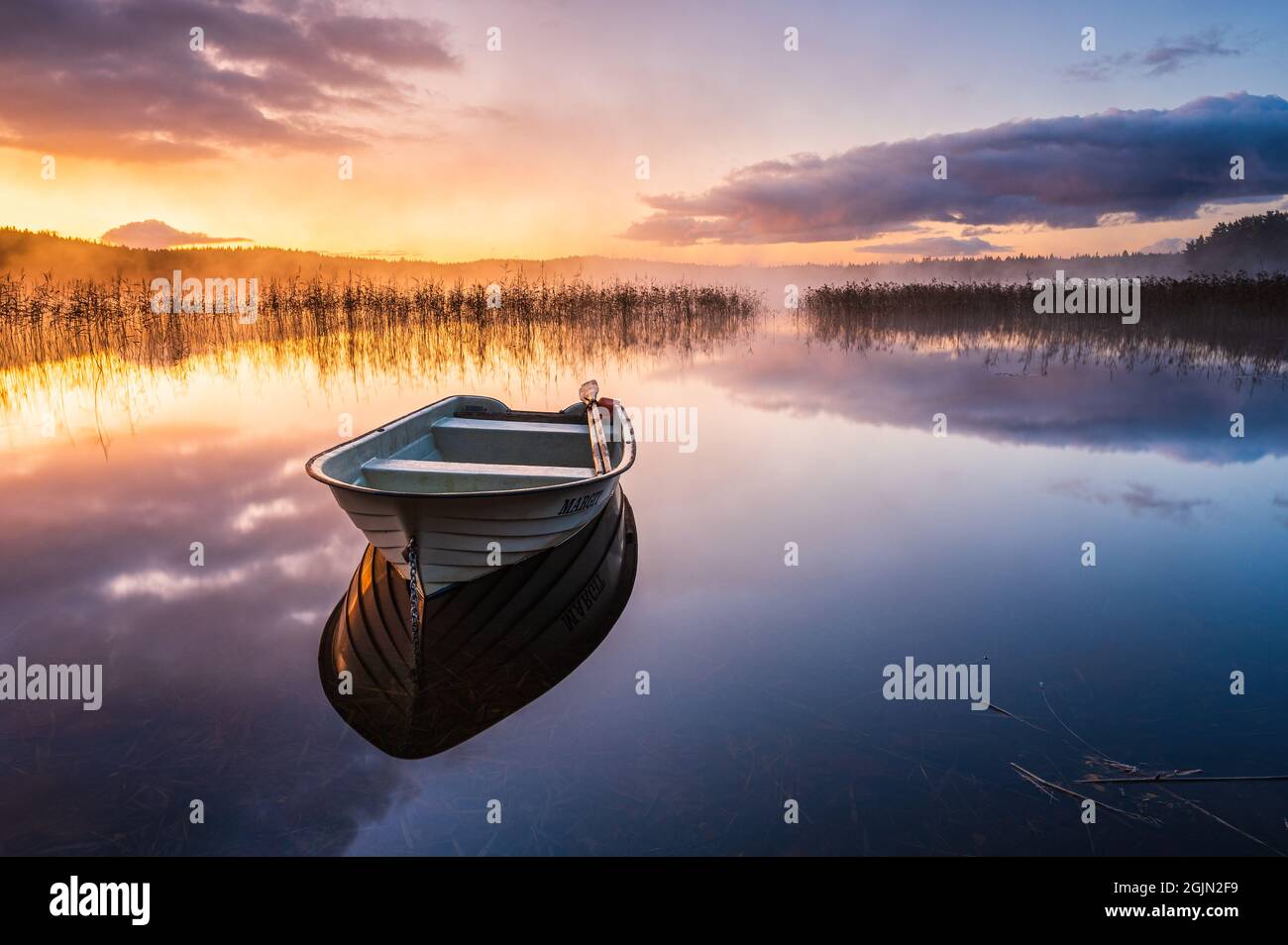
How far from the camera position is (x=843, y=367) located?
55.0ft

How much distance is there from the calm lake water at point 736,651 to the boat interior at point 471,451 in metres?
1.03

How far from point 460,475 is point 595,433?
6.37ft

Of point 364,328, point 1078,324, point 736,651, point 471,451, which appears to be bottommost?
point 736,651

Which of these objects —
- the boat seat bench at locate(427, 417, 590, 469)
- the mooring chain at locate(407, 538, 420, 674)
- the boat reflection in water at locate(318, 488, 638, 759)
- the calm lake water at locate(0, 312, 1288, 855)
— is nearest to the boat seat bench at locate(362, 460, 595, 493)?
the boat reflection in water at locate(318, 488, 638, 759)

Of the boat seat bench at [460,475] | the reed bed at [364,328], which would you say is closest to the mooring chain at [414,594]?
the boat seat bench at [460,475]

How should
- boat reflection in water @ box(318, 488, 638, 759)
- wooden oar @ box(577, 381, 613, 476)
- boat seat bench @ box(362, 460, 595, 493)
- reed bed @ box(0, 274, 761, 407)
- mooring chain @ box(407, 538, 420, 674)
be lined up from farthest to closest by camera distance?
A: reed bed @ box(0, 274, 761, 407) → wooden oar @ box(577, 381, 613, 476) → boat seat bench @ box(362, 460, 595, 493) → mooring chain @ box(407, 538, 420, 674) → boat reflection in water @ box(318, 488, 638, 759)

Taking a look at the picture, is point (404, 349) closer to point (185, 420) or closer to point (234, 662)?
point (185, 420)

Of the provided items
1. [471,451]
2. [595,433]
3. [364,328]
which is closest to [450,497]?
[595,433]

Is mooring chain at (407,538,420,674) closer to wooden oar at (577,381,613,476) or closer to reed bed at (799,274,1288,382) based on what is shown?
wooden oar at (577,381,613,476)

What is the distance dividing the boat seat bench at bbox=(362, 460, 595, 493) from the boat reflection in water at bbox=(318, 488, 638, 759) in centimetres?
63

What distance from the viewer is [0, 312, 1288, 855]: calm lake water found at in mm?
3377

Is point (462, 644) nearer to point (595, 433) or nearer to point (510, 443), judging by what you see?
point (595, 433)

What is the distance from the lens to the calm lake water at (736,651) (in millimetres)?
3377

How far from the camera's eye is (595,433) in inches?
272
